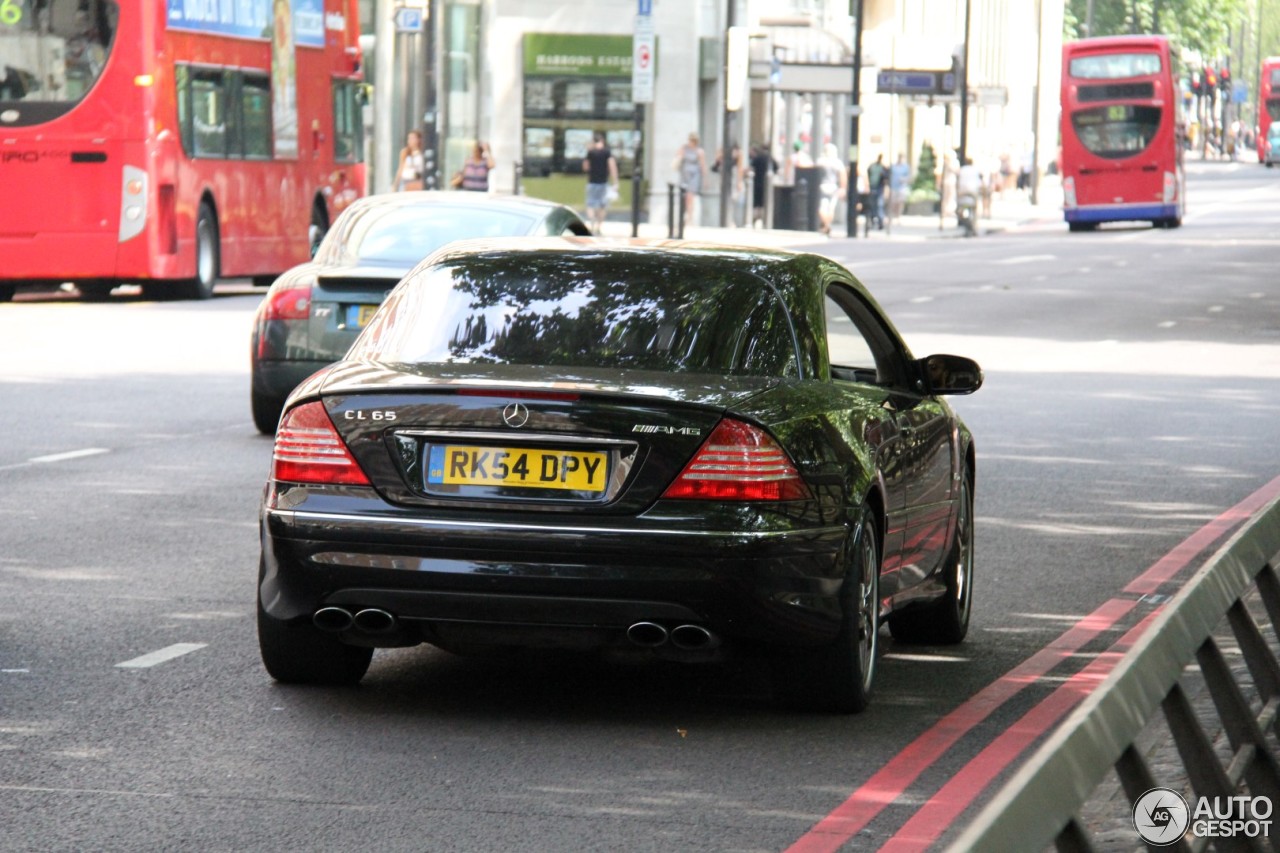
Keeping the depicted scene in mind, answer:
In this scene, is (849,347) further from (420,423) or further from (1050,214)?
(1050,214)

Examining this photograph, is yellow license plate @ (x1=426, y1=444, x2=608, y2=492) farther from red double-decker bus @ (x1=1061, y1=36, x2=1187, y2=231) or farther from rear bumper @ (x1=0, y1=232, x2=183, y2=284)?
red double-decker bus @ (x1=1061, y1=36, x2=1187, y2=231)

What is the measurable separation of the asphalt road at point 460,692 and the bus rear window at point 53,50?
8.99 metres

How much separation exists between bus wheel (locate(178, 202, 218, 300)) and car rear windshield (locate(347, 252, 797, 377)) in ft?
63.5

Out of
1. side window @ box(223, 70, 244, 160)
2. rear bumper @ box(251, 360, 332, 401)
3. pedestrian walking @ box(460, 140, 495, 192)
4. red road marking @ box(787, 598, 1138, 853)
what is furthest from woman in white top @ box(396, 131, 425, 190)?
red road marking @ box(787, 598, 1138, 853)

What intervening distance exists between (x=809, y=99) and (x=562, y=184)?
17.8m

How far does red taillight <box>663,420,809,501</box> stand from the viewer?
20.7 feet

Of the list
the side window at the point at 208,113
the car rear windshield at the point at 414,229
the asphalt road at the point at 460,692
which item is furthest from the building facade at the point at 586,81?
the asphalt road at the point at 460,692

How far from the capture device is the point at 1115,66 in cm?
5419

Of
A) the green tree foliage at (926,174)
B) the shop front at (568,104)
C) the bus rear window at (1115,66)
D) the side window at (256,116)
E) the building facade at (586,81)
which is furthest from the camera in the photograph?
the green tree foliage at (926,174)

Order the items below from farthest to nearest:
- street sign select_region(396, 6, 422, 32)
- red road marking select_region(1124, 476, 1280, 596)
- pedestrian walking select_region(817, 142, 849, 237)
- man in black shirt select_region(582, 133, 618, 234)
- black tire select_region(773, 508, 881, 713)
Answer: pedestrian walking select_region(817, 142, 849, 237)
man in black shirt select_region(582, 133, 618, 234)
street sign select_region(396, 6, 422, 32)
red road marking select_region(1124, 476, 1280, 596)
black tire select_region(773, 508, 881, 713)

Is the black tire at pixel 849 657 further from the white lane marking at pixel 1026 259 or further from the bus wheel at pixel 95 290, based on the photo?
the white lane marking at pixel 1026 259

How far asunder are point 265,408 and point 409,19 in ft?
73.7

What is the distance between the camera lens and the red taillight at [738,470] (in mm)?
6316

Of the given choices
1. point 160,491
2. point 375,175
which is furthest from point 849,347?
point 375,175
